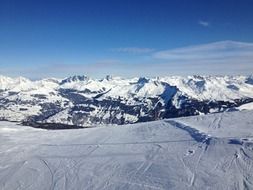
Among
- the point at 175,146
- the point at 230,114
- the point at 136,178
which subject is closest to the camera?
the point at 136,178

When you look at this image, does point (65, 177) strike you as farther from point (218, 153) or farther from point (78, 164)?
point (218, 153)

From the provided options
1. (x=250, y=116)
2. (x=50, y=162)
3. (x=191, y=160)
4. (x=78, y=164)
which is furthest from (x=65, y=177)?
(x=250, y=116)

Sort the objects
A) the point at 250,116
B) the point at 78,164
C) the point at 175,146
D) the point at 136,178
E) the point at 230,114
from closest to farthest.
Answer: the point at 136,178, the point at 78,164, the point at 175,146, the point at 250,116, the point at 230,114

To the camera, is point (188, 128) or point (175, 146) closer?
point (175, 146)

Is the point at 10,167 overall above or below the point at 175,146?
below

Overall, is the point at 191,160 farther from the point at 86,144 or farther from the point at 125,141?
the point at 86,144

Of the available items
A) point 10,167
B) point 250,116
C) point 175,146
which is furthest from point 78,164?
point 250,116
